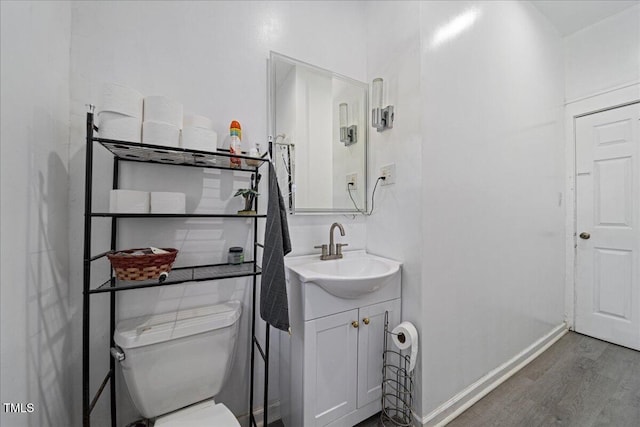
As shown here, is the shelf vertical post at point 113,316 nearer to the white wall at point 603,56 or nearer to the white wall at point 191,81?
the white wall at point 191,81

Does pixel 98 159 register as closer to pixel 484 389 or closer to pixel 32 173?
pixel 32 173

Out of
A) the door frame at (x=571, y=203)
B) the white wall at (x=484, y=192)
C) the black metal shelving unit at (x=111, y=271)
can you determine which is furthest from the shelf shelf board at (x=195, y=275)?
the door frame at (x=571, y=203)

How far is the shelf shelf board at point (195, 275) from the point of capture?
0.85m

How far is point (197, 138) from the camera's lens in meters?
1.01

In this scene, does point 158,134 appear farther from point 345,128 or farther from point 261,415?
point 261,415

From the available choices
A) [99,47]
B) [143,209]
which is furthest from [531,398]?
[99,47]

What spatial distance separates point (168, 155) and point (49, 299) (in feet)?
2.18

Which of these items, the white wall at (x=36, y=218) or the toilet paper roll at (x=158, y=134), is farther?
the toilet paper roll at (x=158, y=134)

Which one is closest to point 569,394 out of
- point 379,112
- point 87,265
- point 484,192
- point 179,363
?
point 484,192

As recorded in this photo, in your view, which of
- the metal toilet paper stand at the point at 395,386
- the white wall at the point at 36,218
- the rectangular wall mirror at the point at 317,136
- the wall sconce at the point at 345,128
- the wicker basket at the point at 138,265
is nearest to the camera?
the white wall at the point at 36,218

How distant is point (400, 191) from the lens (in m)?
1.46

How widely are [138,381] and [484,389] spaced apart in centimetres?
198

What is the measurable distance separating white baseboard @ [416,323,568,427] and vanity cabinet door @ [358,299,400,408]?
277mm

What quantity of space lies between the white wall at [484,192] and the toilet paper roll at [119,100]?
4.41ft
